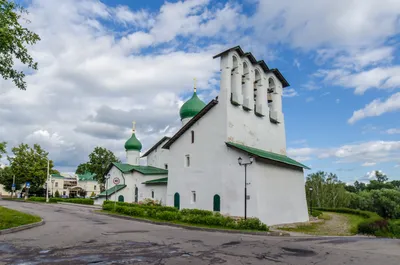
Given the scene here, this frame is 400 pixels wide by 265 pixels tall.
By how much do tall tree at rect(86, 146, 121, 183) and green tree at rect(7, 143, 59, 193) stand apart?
769cm

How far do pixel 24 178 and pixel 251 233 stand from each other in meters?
48.1

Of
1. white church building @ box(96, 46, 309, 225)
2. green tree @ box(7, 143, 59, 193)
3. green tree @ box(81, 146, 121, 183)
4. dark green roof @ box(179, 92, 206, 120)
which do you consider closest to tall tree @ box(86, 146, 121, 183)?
green tree @ box(81, 146, 121, 183)

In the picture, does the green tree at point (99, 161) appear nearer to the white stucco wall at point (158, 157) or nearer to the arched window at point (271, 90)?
the white stucco wall at point (158, 157)

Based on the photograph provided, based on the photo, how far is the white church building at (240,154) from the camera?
23016 millimetres

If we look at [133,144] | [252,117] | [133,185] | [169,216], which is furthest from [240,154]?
[133,144]

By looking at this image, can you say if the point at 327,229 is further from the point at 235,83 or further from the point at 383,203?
the point at 383,203

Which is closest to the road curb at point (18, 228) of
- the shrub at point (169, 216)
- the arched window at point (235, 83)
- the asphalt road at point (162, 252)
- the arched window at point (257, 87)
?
the asphalt road at point (162, 252)

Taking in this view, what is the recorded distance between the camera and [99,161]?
5828 centimetres

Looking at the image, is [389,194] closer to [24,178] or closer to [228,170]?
[228,170]

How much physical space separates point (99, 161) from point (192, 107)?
27.5 metres

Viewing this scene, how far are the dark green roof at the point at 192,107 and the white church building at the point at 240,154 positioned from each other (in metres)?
9.92

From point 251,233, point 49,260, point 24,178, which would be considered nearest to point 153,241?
point 49,260

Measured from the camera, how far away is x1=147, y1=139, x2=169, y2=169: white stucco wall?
44.2 m

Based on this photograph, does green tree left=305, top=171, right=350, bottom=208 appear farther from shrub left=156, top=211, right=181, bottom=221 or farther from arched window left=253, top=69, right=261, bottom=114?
shrub left=156, top=211, right=181, bottom=221
